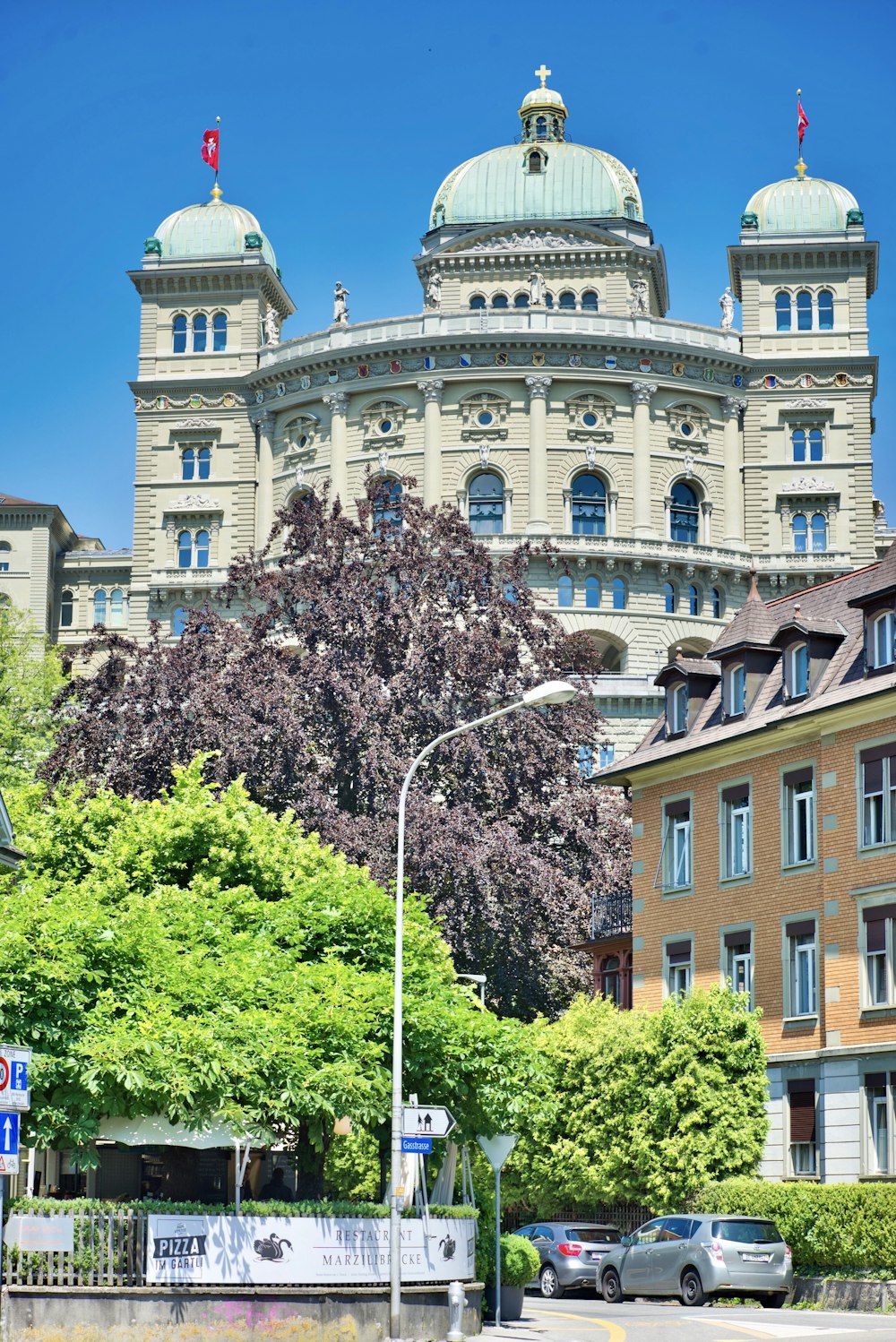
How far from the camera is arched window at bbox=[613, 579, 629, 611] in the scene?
4171 inches

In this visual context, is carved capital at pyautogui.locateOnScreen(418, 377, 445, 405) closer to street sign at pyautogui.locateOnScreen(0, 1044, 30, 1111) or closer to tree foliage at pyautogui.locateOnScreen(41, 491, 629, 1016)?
tree foliage at pyautogui.locateOnScreen(41, 491, 629, 1016)

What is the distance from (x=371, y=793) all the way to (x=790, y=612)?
1184 cm

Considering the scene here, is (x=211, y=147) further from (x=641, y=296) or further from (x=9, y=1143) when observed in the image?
(x=9, y=1143)

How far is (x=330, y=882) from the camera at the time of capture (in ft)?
120

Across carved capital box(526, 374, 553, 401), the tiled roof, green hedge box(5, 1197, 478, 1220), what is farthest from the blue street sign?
carved capital box(526, 374, 553, 401)

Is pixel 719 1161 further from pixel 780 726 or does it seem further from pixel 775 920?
pixel 780 726

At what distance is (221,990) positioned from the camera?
31844 millimetres

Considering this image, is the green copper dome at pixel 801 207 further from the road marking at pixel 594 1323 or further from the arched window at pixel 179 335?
the road marking at pixel 594 1323

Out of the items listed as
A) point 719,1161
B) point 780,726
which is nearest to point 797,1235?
point 719,1161

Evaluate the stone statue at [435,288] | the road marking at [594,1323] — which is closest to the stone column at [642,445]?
the stone statue at [435,288]

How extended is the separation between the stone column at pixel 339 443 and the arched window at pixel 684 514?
16.9 meters

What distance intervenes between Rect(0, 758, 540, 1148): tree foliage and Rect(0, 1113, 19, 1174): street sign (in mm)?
8508

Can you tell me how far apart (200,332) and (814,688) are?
82565mm

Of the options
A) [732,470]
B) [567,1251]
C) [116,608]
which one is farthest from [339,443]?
[567,1251]
